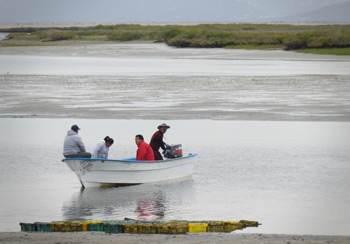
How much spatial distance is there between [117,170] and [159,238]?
581 cm

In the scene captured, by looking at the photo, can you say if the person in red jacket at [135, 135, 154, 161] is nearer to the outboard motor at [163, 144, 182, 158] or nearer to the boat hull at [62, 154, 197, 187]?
the boat hull at [62, 154, 197, 187]

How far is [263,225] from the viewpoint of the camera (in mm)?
13055

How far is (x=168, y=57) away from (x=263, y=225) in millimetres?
56136

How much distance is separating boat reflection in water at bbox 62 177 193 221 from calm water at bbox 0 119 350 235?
0.07ft

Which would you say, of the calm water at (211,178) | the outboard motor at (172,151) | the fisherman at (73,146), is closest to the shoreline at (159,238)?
the calm water at (211,178)

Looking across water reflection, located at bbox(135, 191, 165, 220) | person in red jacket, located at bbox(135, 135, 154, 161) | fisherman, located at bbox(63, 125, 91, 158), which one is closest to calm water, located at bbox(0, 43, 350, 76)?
person in red jacket, located at bbox(135, 135, 154, 161)

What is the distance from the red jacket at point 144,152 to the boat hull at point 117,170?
0.61 ft

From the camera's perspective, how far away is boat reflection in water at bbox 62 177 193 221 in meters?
14.0

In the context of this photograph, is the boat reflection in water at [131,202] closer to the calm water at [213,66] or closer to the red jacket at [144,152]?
the red jacket at [144,152]

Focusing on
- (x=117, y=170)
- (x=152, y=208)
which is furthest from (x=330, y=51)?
(x=152, y=208)

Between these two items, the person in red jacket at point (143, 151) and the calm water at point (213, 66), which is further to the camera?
the calm water at point (213, 66)

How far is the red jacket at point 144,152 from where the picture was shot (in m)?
17.0

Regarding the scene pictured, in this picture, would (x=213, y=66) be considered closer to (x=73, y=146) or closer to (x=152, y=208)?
(x=73, y=146)

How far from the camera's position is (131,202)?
15.3 meters
